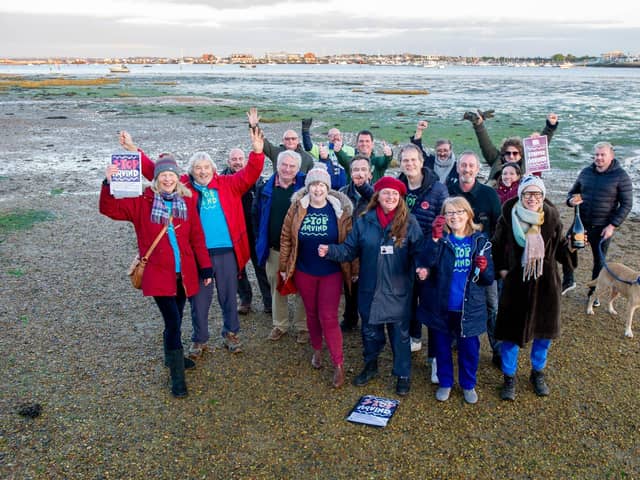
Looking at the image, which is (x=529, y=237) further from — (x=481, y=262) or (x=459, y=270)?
(x=459, y=270)

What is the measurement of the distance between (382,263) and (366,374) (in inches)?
50.6

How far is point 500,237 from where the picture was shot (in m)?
4.74

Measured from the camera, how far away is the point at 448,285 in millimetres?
4523

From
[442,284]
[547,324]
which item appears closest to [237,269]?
[442,284]

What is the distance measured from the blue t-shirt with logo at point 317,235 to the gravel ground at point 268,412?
3.99 ft

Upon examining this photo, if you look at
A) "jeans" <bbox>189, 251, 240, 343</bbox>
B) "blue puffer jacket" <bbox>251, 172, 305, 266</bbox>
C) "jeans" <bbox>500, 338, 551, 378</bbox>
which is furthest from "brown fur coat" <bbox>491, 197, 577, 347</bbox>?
"jeans" <bbox>189, 251, 240, 343</bbox>

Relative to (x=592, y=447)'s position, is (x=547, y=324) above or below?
above

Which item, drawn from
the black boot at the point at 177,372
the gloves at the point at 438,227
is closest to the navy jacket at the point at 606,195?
the gloves at the point at 438,227

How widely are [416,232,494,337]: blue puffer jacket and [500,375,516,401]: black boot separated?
73 centimetres

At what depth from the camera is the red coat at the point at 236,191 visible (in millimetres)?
5223

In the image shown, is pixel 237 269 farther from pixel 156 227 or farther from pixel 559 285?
pixel 559 285

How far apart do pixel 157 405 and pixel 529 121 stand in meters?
29.2

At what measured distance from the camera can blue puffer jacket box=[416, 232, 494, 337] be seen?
442 centimetres

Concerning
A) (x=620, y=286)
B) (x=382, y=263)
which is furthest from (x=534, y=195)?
(x=620, y=286)
